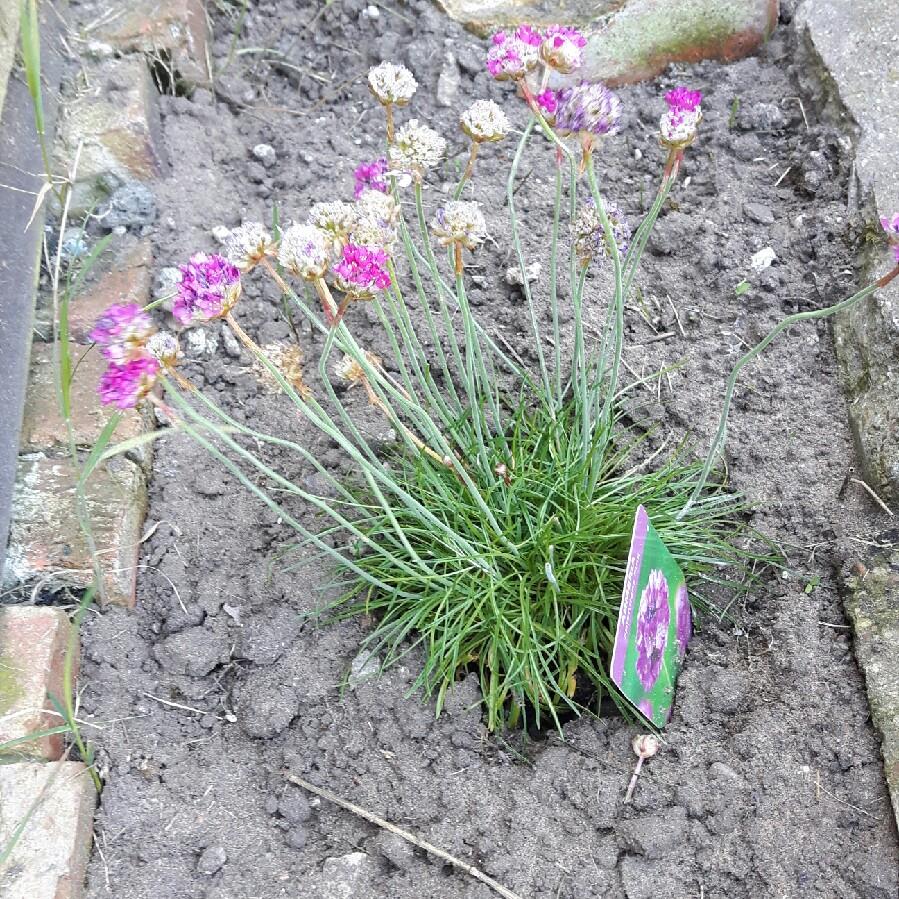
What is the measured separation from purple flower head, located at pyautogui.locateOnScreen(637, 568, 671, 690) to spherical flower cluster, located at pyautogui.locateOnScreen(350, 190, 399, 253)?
65cm

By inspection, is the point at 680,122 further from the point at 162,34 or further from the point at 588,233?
the point at 162,34

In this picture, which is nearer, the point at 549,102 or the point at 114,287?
the point at 549,102

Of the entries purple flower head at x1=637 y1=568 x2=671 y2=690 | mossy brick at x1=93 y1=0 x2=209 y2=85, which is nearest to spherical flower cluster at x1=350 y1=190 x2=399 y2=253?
purple flower head at x1=637 y1=568 x2=671 y2=690

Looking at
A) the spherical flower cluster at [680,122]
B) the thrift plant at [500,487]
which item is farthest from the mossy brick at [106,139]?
the spherical flower cluster at [680,122]

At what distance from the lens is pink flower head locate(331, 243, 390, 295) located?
3.82 feet

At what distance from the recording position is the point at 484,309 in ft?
6.81

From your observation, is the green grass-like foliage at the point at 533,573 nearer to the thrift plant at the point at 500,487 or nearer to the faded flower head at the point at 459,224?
the thrift plant at the point at 500,487

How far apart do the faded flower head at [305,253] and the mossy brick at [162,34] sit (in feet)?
4.63

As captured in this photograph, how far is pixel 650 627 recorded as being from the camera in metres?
1.44

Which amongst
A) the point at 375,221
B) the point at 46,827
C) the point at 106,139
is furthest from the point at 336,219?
the point at 106,139

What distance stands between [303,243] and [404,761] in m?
0.86

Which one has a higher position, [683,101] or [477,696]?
[683,101]

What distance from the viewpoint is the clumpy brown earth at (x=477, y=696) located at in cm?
140

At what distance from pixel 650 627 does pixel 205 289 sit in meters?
0.83
